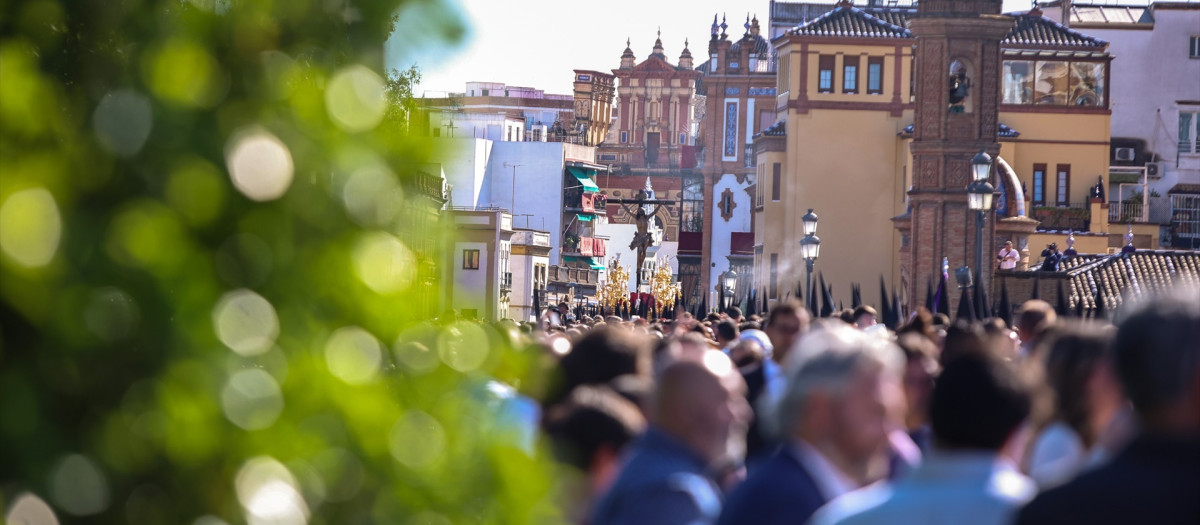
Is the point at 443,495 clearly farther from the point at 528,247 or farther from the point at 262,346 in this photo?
the point at 528,247

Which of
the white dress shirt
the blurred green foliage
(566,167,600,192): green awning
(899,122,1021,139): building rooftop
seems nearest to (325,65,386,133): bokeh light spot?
the blurred green foliage

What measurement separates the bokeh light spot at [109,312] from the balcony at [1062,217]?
58.8m

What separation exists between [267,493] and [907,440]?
15.6 ft

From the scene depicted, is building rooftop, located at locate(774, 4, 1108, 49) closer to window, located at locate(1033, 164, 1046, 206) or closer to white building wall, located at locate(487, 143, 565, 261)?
window, located at locate(1033, 164, 1046, 206)

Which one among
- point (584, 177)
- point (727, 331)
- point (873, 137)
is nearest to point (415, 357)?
point (727, 331)

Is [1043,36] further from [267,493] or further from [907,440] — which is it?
[267,493]

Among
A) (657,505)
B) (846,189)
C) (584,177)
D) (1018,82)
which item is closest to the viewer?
(657,505)

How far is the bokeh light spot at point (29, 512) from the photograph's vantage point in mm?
1946

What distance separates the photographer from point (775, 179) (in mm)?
68250

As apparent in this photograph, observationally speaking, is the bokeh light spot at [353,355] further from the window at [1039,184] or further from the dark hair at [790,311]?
the window at [1039,184]

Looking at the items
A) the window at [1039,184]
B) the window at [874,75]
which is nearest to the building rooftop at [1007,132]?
the window at [1039,184]

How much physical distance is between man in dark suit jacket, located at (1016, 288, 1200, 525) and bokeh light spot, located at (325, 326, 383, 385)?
6.27 feet

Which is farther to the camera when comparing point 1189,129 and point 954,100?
point 1189,129

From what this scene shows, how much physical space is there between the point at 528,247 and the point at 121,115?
10442 cm
